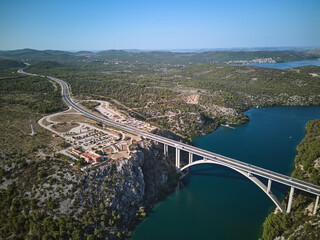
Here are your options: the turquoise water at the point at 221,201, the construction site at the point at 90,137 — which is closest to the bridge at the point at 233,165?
the construction site at the point at 90,137

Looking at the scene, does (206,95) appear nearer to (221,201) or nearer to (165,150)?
(165,150)

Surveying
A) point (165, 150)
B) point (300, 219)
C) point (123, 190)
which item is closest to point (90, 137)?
point (165, 150)

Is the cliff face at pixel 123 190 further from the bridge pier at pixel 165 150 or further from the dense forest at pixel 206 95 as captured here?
the dense forest at pixel 206 95

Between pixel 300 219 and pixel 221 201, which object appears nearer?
pixel 300 219

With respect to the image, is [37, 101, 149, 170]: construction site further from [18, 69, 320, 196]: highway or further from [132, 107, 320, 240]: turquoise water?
[132, 107, 320, 240]: turquoise water

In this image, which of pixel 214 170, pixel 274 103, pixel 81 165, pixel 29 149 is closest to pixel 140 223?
pixel 81 165

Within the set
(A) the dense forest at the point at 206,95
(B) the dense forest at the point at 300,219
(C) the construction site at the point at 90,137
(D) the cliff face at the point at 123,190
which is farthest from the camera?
(A) the dense forest at the point at 206,95

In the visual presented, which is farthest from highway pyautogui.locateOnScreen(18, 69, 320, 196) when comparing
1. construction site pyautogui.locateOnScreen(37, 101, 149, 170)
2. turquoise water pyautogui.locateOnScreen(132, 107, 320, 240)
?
turquoise water pyautogui.locateOnScreen(132, 107, 320, 240)
